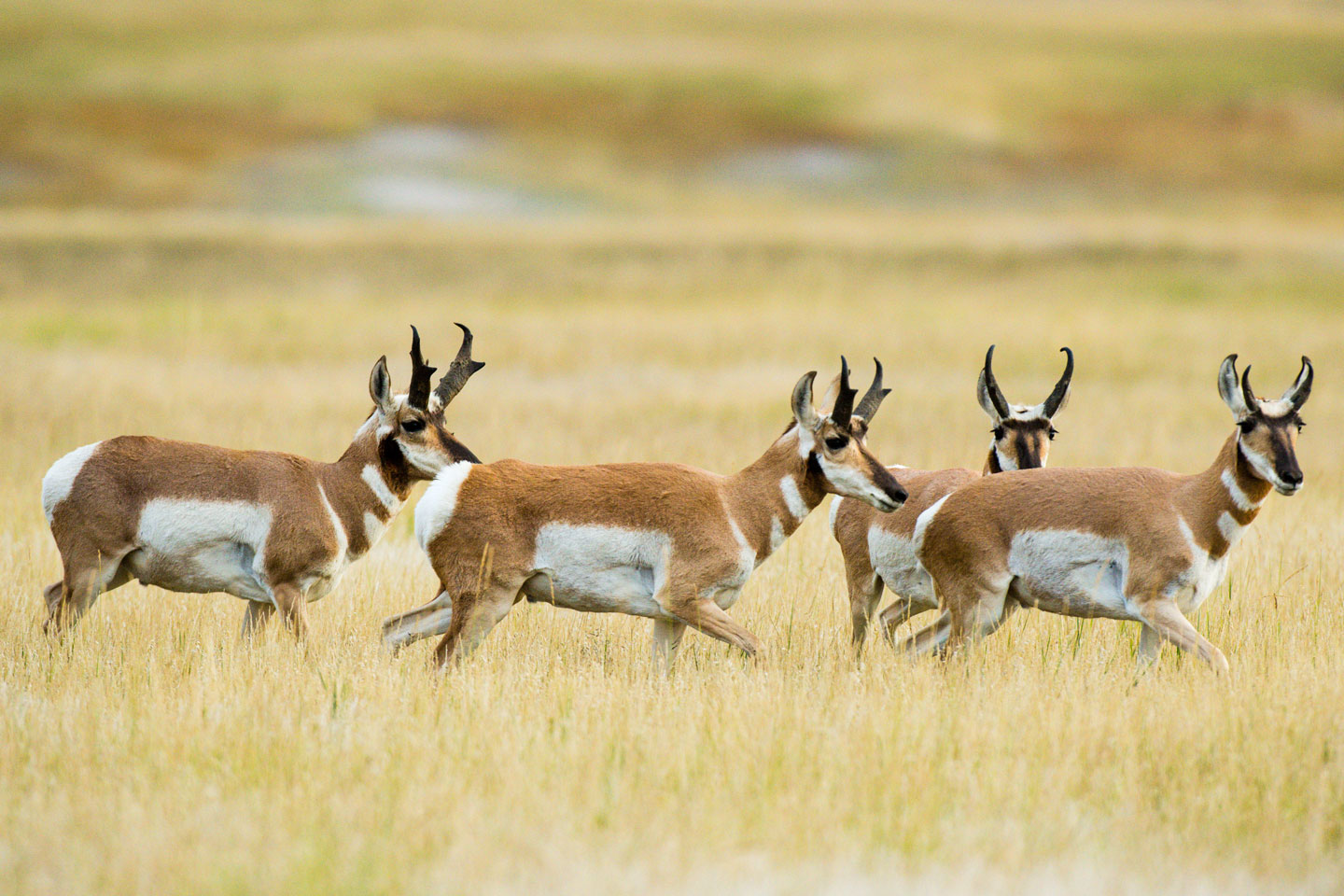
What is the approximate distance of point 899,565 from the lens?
8.20m

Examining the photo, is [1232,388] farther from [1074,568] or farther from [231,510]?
[231,510]

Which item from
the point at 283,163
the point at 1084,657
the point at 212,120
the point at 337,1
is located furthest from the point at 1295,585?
the point at 337,1

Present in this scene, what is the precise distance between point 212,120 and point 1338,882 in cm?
7024

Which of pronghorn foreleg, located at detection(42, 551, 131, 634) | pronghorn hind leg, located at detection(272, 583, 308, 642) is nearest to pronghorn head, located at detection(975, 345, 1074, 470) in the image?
pronghorn hind leg, located at detection(272, 583, 308, 642)

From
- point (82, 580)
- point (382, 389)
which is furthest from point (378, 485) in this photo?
point (82, 580)

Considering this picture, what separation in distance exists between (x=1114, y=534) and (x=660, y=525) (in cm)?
236

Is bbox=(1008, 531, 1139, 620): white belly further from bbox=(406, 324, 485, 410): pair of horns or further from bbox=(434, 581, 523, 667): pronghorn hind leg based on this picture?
bbox=(406, 324, 485, 410): pair of horns

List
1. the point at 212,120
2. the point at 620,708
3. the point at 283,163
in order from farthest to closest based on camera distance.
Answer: the point at 212,120
the point at 283,163
the point at 620,708

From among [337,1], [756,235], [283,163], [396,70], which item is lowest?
[756,235]

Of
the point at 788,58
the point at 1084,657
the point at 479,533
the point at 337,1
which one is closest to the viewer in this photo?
the point at 479,533

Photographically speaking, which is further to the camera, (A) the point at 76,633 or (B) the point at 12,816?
(A) the point at 76,633

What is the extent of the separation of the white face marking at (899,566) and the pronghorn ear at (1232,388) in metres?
1.86

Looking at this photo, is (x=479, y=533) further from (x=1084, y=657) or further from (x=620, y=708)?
(x=1084, y=657)

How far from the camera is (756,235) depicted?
43938 mm
